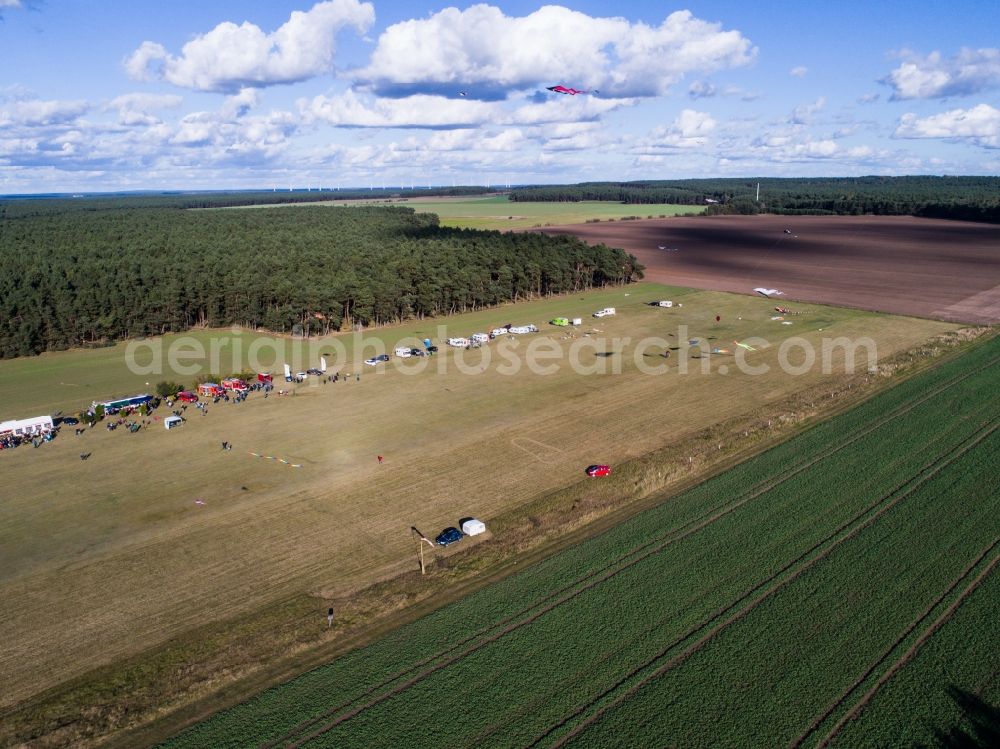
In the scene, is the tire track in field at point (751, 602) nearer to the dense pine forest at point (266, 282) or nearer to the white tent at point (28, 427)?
the white tent at point (28, 427)

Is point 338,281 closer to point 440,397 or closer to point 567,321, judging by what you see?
point 567,321

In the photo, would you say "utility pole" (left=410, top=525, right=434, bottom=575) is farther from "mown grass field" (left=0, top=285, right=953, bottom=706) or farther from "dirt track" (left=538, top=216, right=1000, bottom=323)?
"dirt track" (left=538, top=216, right=1000, bottom=323)

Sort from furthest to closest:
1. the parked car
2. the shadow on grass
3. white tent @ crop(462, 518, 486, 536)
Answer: white tent @ crop(462, 518, 486, 536) < the parked car < the shadow on grass

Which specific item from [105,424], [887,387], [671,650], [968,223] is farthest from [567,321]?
[968,223]

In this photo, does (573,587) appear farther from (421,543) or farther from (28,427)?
(28,427)

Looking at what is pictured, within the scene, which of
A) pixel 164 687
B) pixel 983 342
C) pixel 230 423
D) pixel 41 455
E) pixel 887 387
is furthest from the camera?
pixel 983 342

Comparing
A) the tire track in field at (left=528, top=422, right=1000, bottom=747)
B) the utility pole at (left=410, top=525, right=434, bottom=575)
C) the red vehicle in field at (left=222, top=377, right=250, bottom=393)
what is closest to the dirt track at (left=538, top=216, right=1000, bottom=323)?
the tire track in field at (left=528, top=422, right=1000, bottom=747)
